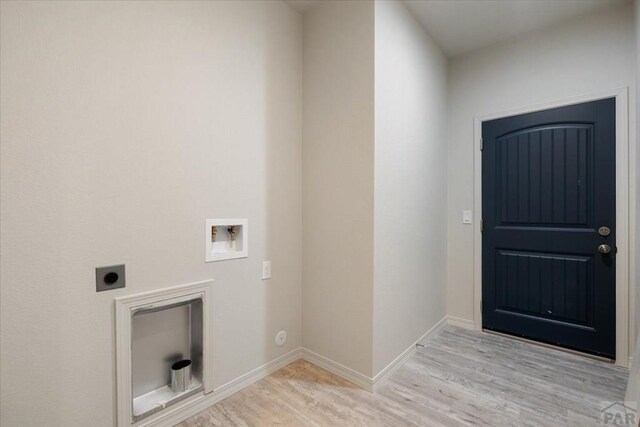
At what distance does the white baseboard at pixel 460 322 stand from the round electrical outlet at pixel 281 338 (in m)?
1.82

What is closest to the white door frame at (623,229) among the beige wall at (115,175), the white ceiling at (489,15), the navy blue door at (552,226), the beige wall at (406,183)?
the navy blue door at (552,226)

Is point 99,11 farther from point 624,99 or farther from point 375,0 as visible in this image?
point 624,99

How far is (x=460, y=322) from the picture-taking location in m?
2.90

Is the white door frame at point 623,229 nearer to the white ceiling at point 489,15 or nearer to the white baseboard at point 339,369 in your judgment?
the white ceiling at point 489,15

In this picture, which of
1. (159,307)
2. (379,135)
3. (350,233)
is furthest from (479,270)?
(159,307)

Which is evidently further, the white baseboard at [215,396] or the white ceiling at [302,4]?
the white ceiling at [302,4]

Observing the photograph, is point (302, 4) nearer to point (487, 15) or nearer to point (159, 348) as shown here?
point (487, 15)

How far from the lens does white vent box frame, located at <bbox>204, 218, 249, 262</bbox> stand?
5.54 ft

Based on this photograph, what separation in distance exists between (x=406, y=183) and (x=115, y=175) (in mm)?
1874

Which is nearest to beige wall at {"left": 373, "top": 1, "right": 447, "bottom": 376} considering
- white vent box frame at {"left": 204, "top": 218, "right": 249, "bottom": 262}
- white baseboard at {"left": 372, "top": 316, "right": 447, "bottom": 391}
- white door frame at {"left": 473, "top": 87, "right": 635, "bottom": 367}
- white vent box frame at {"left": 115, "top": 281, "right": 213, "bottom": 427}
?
white baseboard at {"left": 372, "top": 316, "right": 447, "bottom": 391}

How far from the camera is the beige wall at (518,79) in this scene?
7.20 ft

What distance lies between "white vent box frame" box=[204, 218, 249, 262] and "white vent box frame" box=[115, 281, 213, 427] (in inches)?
7.6

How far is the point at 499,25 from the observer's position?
2.43 meters

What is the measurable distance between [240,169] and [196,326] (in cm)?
99
